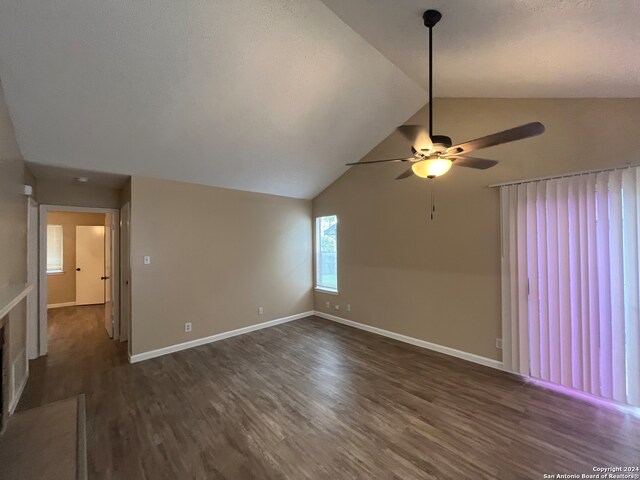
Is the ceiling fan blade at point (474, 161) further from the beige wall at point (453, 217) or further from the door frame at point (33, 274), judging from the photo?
the door frame at point (33, 274)

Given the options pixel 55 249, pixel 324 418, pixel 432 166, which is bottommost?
pixel 324 418

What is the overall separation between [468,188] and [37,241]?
5.94 metres

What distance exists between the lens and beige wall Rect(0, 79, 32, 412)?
2.19 metres

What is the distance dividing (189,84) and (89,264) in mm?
6656

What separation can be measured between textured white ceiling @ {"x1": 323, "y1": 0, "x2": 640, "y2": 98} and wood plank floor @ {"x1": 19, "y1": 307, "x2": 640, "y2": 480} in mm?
2821

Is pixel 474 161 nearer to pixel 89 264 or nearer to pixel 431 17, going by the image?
pixel 431 17

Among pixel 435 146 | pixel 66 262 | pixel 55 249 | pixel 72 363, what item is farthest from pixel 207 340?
pixel 55 249

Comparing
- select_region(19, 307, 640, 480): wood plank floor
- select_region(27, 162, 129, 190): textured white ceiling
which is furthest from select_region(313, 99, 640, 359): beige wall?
select_region(27, 162, 129, 190): textured white ceiling

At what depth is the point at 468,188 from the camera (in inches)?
137

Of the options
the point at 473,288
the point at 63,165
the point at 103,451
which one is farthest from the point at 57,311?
the point at 473,288

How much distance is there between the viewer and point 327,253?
561cm

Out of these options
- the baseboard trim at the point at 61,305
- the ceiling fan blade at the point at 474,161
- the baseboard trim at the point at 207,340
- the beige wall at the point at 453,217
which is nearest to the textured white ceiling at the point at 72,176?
the baseboard trim at the point at 207,340

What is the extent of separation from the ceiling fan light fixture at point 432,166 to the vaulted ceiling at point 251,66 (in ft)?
3.07

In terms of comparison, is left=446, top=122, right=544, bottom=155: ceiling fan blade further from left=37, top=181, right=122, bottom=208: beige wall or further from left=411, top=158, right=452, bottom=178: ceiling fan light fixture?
left=37, top=181, right=122, bottom=208: beige wall
